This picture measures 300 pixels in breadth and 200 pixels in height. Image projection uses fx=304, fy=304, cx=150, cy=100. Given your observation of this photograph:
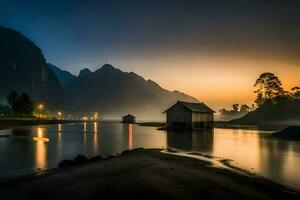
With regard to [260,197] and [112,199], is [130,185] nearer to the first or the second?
[112,199]

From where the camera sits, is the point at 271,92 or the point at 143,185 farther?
the point at 271,92

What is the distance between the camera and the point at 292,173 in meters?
25.6

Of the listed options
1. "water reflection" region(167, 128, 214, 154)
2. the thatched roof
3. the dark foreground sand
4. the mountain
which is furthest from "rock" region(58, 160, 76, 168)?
the mountain

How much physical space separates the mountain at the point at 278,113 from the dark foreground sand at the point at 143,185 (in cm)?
10137

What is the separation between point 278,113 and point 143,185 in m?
114

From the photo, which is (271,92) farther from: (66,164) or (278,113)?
(66,164)

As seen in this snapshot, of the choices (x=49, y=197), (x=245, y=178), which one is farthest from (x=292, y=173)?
(x=49, y=197)

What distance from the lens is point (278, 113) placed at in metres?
120

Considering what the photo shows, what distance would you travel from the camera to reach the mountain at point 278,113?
116 m

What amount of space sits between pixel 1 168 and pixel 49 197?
1434 cm

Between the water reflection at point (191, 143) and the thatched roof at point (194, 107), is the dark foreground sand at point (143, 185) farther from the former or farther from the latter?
the thatched roof at point (194, 107)

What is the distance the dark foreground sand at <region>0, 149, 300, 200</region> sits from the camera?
16297 millimetres

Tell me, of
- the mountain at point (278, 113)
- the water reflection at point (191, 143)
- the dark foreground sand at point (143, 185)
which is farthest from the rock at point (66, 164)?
the mountain at point (278, 113)

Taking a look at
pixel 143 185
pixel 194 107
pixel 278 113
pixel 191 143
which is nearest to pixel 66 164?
pixel 143 185
